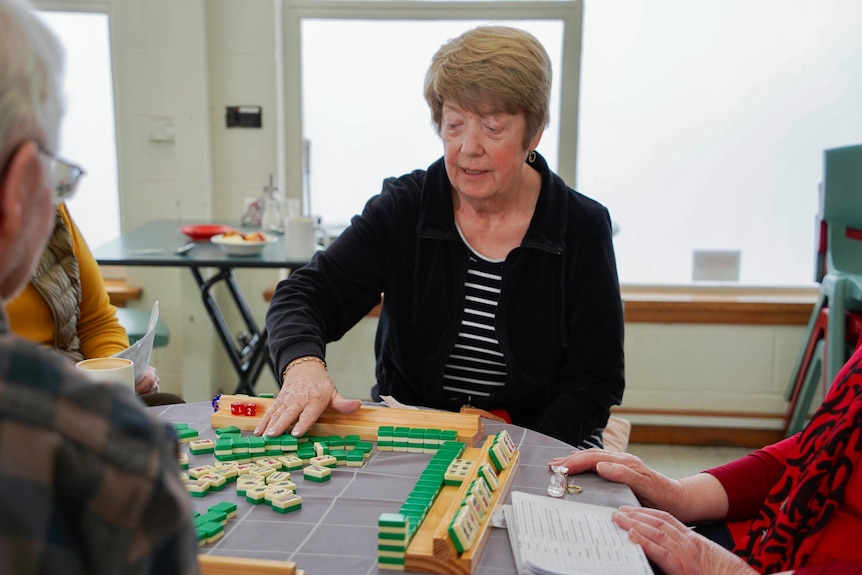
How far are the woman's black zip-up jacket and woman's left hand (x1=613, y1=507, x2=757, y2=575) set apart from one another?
1.90 ft

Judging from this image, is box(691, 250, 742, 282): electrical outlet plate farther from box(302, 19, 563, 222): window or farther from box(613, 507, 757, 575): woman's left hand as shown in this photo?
box(613, 507, 757, 575): woman's left hand

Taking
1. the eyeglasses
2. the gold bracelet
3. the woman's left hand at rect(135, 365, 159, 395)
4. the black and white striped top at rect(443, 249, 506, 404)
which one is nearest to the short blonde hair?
the black and white striped top at rect(443, 249, 506, 404)

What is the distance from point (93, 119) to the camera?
3852 mm

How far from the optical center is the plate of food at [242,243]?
2973 mm

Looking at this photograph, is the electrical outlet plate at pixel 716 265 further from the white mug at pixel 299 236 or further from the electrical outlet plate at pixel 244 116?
the electrical outlet plate at pixel 244 116

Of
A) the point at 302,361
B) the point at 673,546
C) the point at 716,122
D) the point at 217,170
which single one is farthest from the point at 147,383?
the point at 716,122

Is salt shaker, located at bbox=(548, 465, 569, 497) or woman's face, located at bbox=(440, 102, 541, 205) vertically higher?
woman's face, located at bbox=(440, 102, 541, 205)

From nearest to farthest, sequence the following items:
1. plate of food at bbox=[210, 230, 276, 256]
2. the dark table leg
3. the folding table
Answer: the folding table → plate of food at bbox=[210, 230, 276, 256] → the dark table leg

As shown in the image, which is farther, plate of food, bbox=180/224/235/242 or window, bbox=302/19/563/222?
window, bbox=302/19/563/222

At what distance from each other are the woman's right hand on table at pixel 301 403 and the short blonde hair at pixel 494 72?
26.1 inches

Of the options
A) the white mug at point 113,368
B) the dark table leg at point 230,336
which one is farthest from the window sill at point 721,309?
the white mug at point 113,368

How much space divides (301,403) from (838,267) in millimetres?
2562

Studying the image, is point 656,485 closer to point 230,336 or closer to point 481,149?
point 481,149

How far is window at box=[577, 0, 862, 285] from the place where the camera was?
365 centimetres
